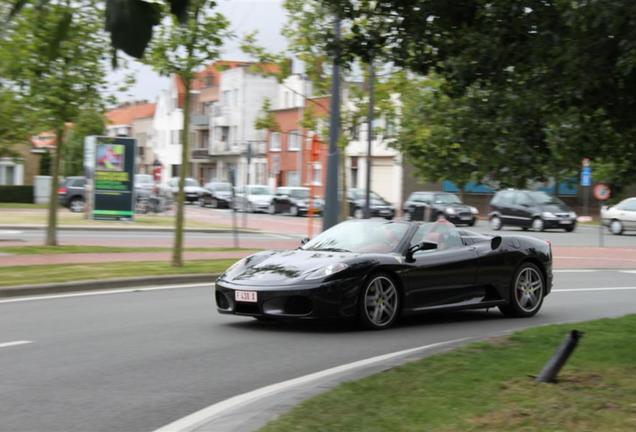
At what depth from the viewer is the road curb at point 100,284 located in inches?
526

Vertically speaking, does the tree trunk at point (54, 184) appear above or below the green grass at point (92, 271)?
above

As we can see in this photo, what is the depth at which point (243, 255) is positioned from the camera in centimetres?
2164

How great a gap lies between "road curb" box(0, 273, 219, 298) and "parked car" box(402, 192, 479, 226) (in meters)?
28.7

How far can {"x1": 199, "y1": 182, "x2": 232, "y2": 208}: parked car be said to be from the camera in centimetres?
6134

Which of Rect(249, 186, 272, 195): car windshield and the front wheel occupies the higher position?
Rect(249, 186, 272, 195): car windshield

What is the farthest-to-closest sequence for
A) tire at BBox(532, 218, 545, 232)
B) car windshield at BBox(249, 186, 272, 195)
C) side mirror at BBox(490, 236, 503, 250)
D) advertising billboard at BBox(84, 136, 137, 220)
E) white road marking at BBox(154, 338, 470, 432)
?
car windshield at BBox(249, 186, 272, 195), tire at BBox(532, 218, 545, 232), advertising billboard at BBox(84, 136, 137, 220), side mirror at BBox(490, 236, 503, 250), white road marking at BBox(154, 338, 470, 432)

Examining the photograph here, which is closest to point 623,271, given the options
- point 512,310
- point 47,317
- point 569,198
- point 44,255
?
point 512,310

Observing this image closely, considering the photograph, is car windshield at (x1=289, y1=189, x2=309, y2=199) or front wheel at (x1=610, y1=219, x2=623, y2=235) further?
car windshield at (x1=289, y1=189, x2=309, y2=199)

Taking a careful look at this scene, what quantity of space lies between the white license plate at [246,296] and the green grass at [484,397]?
2.58 meters

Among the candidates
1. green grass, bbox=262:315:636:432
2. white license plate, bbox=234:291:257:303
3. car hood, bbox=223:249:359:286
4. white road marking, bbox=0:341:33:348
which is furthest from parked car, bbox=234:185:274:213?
green grass, bbox=262:315:636:432

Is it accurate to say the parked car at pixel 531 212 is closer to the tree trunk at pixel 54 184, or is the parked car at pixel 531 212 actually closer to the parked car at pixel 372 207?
the parked car at pixel 372 207

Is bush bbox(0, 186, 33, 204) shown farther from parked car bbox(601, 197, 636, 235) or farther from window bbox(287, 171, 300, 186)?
parked car bbox(601, 197, 636, 235)

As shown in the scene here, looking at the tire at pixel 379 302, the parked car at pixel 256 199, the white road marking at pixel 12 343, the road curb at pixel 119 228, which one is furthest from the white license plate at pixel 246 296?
the parked car at pixel 256 199

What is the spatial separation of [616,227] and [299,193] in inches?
827
